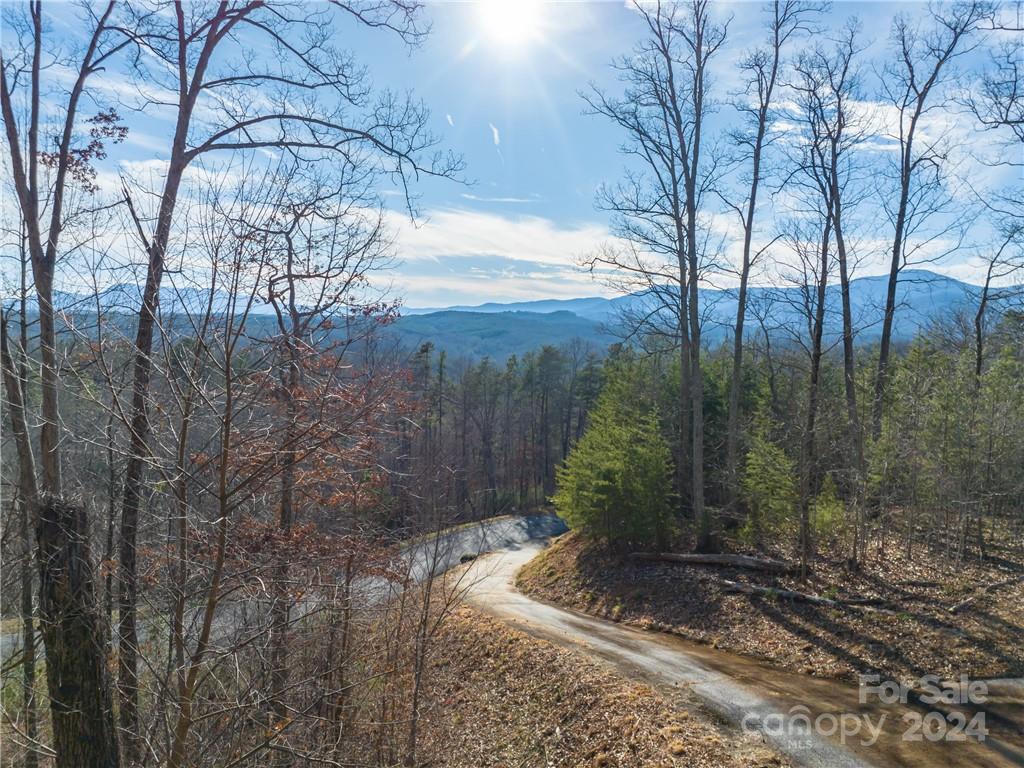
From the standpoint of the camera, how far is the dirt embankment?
6816 mm

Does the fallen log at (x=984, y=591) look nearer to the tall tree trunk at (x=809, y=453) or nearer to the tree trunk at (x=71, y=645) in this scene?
the tall tree trunk at (x=809, y=453)

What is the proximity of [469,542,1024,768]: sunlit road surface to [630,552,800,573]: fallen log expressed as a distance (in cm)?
267

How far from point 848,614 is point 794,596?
1.08 metres

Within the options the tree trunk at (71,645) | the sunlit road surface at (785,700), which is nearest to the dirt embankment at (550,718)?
the sunlit road surface at (785,700)

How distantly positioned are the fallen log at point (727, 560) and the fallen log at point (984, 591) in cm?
268

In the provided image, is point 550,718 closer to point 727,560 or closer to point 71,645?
point 727,560

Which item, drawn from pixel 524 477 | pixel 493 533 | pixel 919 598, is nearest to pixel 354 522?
pixel 919 598

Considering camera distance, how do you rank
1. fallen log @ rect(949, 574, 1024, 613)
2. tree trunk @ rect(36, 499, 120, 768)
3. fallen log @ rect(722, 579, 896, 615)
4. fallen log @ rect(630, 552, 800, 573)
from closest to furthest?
tree trunk @ rect(36, 499, 120, 768) < fallen log @ rect(949, 574, 1024, 613) < fallen log @ rect(722, 579, 896, 615) < fallen log @ rect(630, 552, 800, 573)

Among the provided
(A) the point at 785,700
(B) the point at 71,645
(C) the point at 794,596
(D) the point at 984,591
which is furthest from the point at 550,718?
(D) the point at 984,591

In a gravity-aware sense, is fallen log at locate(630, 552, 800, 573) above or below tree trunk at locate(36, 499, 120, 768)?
below

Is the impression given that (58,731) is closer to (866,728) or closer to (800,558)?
(866,728)

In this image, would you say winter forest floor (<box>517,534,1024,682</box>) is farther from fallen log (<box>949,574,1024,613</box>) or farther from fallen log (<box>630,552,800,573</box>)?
fallen log (<box>630,552,800,573</box>)

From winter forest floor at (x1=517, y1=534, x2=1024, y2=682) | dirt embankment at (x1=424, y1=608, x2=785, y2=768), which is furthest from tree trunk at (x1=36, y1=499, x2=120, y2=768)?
winter forest floor at (x1=517, y1=534, x2=1024, y2=682)

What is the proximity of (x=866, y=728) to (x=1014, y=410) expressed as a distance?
31.6ft
